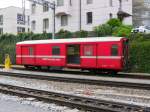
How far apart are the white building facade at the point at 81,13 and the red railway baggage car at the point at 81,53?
20.7 meters

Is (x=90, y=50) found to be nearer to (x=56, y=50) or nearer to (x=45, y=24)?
(x=56, y=50)

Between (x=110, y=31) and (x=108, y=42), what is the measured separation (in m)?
12.1

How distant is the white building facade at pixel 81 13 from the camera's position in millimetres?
55219

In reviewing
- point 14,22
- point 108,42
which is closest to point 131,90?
point 108,42

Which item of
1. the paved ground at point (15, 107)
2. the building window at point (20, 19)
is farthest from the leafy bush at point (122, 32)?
the building window at point (20, 19)

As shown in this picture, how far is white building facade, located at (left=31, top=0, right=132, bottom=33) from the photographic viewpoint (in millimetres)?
55219

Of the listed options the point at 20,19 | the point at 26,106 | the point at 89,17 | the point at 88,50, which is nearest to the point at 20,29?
the point at 20,19

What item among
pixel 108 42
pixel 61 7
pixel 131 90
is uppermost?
pixel 61 7

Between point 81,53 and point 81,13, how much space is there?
97.1ft

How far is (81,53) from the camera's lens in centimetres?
2992

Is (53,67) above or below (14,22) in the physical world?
below

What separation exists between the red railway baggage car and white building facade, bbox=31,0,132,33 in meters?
20.7

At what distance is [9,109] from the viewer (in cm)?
1316

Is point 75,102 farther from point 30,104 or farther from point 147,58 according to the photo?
point 147,58
